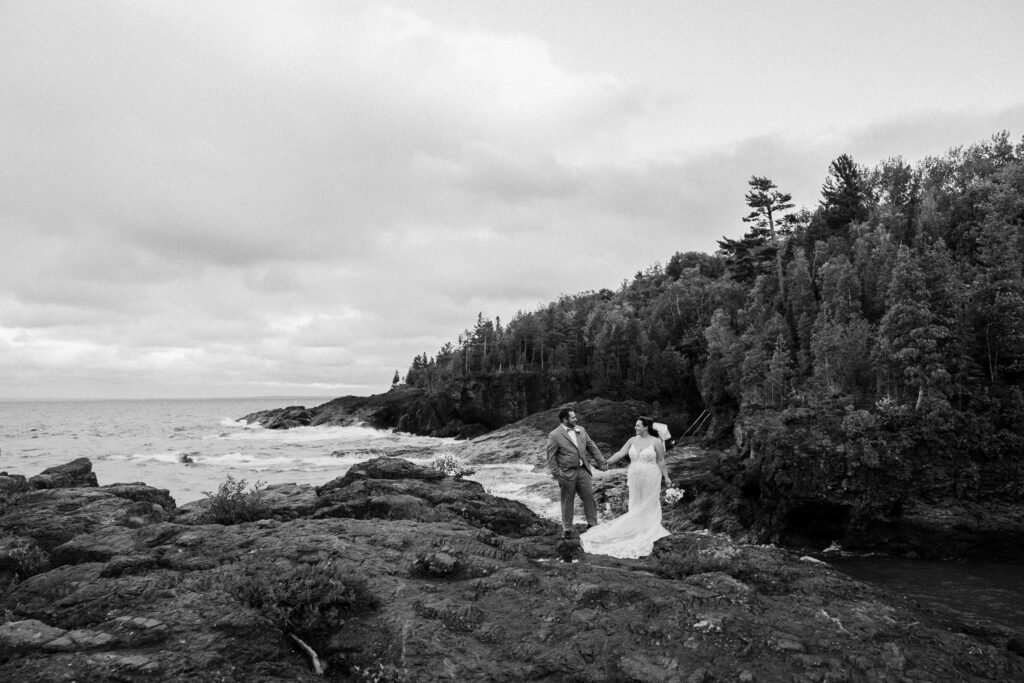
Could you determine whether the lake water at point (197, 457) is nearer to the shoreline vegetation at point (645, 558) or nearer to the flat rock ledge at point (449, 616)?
the shoreline vegetation at point (645, 558)

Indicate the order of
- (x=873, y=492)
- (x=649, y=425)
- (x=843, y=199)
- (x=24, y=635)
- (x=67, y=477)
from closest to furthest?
(x=24, y=635), (x=649, y=425), (x=67, y=477), (x=873, y=492), (x=843, y=199)

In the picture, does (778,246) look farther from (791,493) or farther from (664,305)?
(791,493)

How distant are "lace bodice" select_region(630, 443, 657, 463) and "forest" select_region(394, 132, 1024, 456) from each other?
13872mm

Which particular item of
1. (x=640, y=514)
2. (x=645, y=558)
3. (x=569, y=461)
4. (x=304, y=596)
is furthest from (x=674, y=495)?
(x=304, y=596)

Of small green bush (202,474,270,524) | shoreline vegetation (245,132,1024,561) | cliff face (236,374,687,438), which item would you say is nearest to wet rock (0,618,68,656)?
small green bush (202,474,270,524)

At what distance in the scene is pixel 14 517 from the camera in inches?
427

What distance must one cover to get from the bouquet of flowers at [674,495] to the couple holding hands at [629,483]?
12.4 m

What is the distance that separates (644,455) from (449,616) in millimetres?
6048

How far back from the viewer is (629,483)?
36.3 feet

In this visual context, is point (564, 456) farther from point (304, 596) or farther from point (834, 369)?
point (834, 369)

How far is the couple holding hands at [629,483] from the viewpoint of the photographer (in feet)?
35.4

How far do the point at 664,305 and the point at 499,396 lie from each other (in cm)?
3363

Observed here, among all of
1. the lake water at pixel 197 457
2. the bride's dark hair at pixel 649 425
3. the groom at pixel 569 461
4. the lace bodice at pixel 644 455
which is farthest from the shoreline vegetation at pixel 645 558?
the lake water at pixel 197 457

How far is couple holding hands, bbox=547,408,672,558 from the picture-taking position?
35.4 feet
